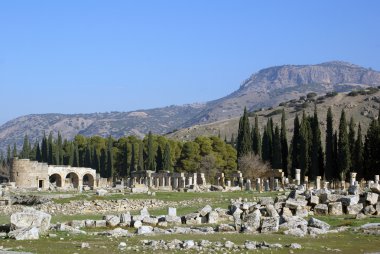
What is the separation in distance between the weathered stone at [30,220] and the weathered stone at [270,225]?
29.0ft

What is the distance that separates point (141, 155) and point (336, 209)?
69.4m

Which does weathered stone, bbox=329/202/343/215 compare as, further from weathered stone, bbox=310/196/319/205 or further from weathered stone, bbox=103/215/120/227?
weathered stone, bbox=103/215/120/227

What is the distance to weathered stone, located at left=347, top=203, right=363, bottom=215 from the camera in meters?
35.8

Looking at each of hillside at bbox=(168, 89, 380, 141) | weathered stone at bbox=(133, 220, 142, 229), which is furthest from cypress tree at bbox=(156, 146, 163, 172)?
weathered stone at bbox=(133, 220, 142, 229)

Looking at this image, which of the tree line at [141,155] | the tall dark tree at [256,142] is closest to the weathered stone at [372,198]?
the tall dark tree at [256,142]

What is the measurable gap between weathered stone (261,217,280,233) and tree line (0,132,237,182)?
64.0m

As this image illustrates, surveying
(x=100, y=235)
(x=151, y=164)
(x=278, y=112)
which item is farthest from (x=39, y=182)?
(x=278, y=112)

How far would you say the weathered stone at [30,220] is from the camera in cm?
2652

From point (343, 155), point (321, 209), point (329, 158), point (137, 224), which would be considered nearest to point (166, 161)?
point (329, 158)

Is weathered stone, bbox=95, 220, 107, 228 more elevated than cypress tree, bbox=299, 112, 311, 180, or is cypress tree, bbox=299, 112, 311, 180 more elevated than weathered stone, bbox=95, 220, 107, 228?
cypress tree, bbox=299, 112, 311, 180

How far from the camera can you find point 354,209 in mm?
36094

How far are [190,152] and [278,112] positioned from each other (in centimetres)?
6484

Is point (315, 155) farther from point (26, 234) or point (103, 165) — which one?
point (26, 234)

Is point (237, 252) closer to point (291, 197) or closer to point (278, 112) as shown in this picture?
point (291, 197)
